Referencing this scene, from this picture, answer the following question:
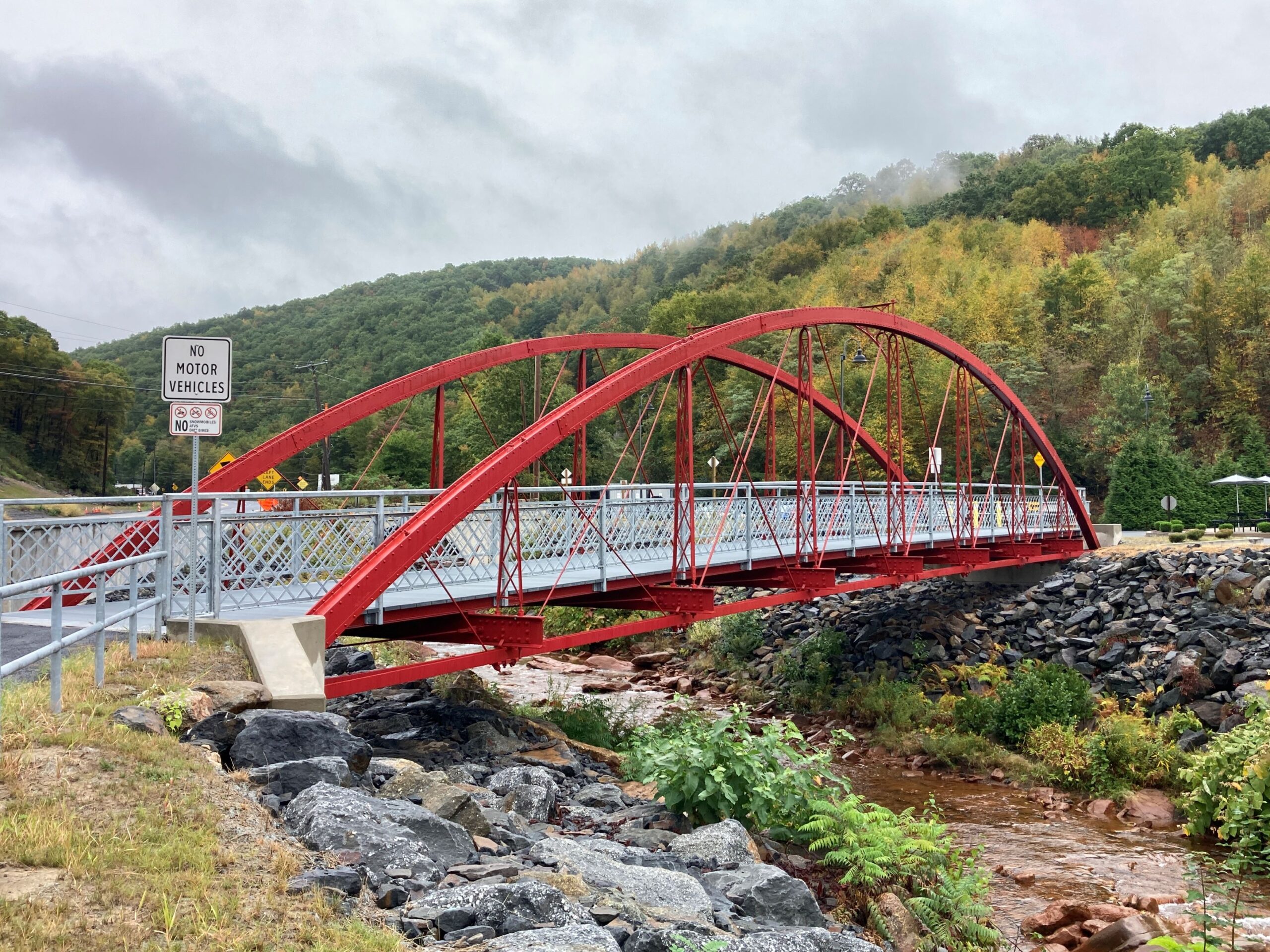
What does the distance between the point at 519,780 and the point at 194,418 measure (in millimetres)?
4895

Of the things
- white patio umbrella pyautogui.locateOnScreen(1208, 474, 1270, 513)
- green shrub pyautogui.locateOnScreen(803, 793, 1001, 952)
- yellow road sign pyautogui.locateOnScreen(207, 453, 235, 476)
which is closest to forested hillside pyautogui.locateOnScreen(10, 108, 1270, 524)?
white patio umbrella pyautogui.locateOnScreen(1208, 474, 1270, 513)

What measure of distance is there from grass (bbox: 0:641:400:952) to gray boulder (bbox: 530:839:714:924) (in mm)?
1898

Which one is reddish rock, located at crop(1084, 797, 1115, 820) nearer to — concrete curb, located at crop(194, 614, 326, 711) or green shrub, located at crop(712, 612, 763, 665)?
green shrub, located at crop(712, 612, 763, 665)

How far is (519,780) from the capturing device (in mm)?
10383

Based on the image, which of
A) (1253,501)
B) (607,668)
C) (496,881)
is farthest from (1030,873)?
(1253,501)

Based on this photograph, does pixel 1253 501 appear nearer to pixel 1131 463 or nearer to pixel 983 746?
pixel 1131 463

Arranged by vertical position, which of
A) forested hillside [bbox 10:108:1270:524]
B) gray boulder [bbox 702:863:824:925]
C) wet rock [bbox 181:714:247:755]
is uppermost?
forested hillside [bbox 10:108:1270:524]

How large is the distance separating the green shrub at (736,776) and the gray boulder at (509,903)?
4.01 m

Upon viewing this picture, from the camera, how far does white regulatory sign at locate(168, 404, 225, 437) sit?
9797mm

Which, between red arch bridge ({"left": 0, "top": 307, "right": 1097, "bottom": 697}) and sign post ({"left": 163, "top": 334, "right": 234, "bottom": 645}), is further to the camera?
red arch bridge ({"left": 0, "top": 307, "right": 1097, "bottom": 697})

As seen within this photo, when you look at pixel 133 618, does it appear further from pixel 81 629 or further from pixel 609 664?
pixel 609 664

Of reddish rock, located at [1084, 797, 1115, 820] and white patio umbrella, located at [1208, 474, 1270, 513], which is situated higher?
white patio umbrella, located at [1208, 474, 1270, 513]

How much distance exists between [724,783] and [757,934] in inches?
146

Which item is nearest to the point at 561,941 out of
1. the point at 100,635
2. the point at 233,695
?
the point at 233,695
